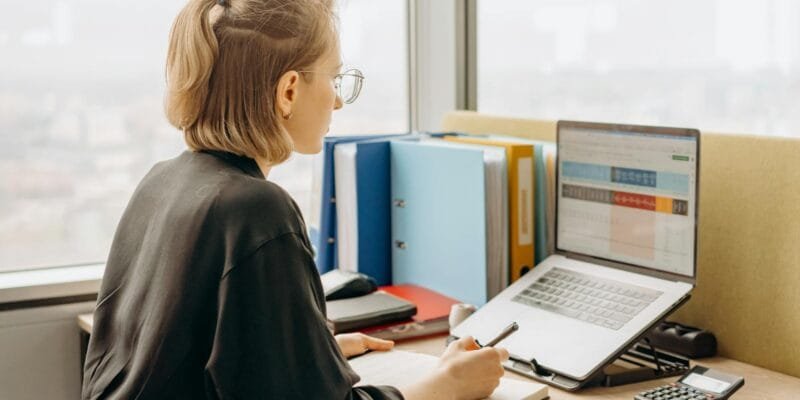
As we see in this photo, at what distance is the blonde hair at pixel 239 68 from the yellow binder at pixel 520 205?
2.33ft

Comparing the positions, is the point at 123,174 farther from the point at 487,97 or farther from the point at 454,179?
the point at 487,97

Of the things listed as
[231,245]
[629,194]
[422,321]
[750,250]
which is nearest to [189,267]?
[231,245]

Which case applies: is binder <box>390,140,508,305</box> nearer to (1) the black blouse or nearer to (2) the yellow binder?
(2) the yellow binder

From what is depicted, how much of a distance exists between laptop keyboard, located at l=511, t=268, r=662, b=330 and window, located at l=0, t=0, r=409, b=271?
0.73 m

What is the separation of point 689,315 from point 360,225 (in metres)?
0.77

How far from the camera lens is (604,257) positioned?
172 cm

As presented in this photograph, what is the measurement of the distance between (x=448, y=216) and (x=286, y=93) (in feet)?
2.52

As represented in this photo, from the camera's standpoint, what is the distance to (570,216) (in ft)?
5.84

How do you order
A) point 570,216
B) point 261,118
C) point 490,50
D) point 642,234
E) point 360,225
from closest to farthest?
point 261,118 < point 642,234 < point 570,216 < point 360,225 < point 490,50

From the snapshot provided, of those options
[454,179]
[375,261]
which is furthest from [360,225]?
[454,179]

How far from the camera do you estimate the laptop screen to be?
1.56 metres

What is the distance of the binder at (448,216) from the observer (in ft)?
6.08

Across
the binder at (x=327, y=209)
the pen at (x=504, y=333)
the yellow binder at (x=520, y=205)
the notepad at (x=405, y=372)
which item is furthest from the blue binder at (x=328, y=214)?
the pen at (x=504, y=333)

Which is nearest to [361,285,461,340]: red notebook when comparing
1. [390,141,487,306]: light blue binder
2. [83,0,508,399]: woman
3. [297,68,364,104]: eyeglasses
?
[390,141,487,306]: light blue binder
